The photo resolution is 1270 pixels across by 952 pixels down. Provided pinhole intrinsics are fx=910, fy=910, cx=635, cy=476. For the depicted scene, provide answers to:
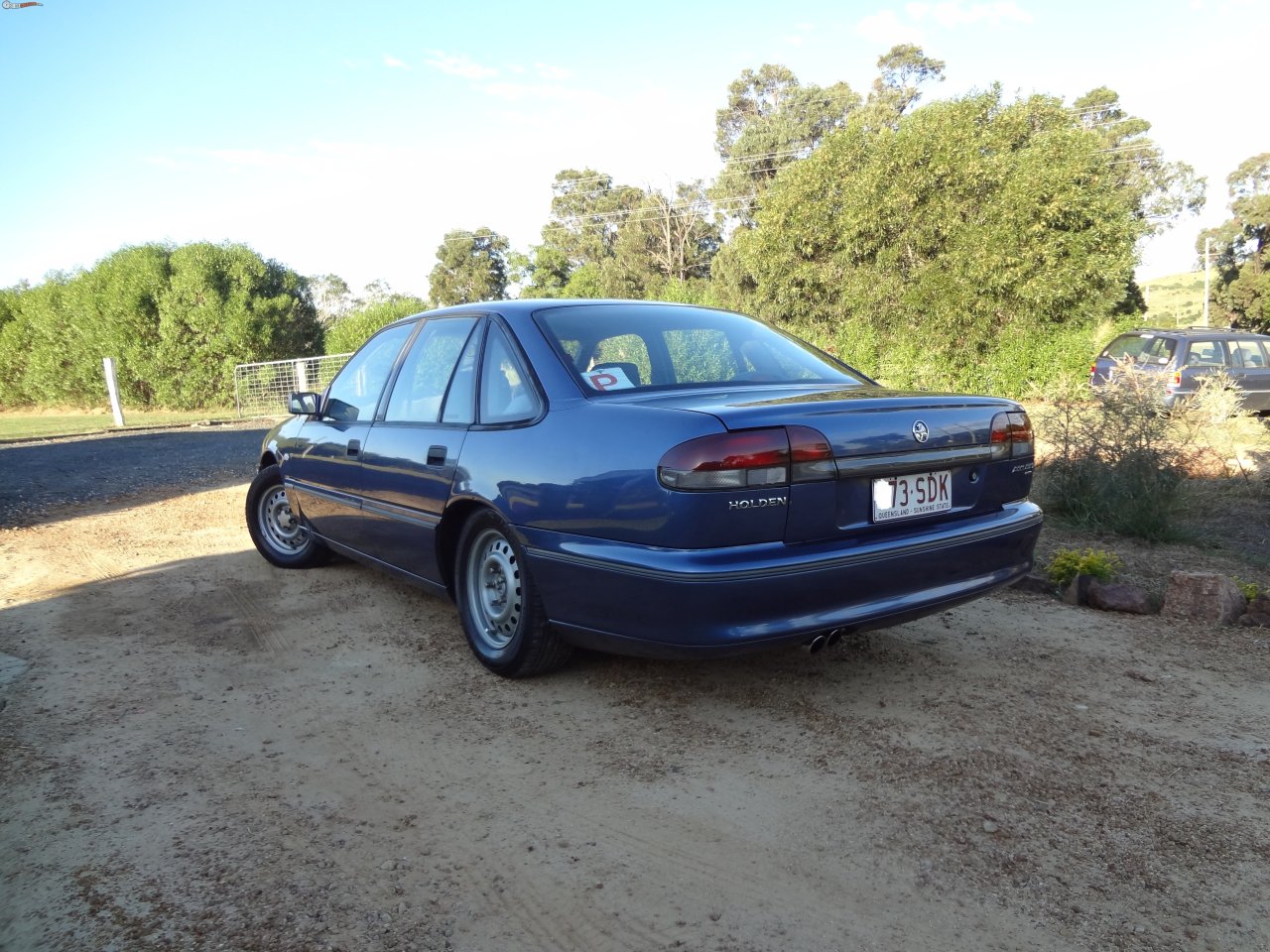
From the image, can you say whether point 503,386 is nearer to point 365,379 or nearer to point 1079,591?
point 365,379

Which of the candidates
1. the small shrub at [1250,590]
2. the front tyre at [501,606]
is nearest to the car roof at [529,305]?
the front tyre at [501,606]

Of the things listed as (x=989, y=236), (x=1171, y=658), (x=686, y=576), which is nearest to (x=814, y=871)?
(x=686, y=576)

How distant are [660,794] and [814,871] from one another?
24.0 inches

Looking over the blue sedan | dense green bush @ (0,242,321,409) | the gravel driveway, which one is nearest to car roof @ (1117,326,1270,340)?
the blue sedan

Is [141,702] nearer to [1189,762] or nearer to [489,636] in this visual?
[489,636]

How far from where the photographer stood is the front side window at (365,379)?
4.82m

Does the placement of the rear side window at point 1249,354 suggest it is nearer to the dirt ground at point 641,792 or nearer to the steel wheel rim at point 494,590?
the dirt ground at point 641,792

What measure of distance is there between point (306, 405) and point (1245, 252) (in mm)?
56250

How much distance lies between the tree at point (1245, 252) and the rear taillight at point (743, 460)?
47.3 m

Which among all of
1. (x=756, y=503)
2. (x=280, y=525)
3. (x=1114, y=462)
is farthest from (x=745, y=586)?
(x=1114, y=462)

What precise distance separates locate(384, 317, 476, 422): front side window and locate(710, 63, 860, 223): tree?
1637 inches

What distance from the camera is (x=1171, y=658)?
4.06 meters

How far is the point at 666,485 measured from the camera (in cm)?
292

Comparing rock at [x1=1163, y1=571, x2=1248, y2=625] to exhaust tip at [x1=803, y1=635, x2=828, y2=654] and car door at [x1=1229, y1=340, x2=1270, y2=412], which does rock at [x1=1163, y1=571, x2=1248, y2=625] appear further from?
car door at [x1=1229, y1=340, x2=1270, y2=412]
